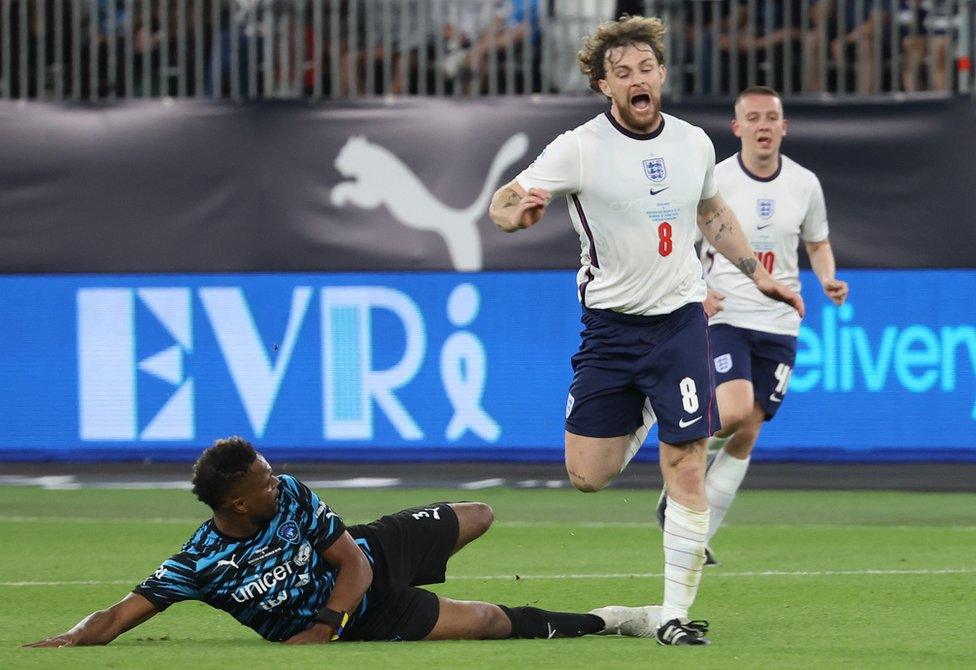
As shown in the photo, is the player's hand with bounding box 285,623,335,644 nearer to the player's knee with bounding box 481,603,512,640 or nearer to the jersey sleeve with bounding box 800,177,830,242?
the player's knee with bounding box 481,603,512,640

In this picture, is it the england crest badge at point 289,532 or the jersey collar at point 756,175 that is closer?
the england crest badge at point 289,532

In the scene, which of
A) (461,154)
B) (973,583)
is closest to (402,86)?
(461,154)

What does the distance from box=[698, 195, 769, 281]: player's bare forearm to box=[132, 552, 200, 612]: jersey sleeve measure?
105 inches

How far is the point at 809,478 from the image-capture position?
14094 mm

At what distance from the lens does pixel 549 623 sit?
7484 millimetres

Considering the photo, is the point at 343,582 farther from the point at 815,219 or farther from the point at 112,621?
the point at 815,219

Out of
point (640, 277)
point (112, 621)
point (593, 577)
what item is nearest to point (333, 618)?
point (112, 621)

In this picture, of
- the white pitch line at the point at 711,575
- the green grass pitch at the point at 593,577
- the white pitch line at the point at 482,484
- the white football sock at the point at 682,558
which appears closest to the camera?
the green grass pitch at the point at 593,577

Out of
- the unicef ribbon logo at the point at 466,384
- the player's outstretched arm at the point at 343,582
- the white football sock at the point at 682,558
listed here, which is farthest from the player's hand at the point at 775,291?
the unicef ribbon logo at the point at 466,384

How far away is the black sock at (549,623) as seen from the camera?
24.5 ft

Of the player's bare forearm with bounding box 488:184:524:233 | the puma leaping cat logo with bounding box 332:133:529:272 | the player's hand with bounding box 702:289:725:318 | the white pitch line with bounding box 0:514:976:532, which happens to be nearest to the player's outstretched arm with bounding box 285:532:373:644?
the player's bare forearm with bounding box 488:184:524:233

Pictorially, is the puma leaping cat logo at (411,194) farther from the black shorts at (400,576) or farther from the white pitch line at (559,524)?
the black shorts at (400,576)

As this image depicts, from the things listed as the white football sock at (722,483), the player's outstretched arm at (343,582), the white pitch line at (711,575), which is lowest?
the white pitch line at (711,575)

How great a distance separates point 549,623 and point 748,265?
1.79 m
